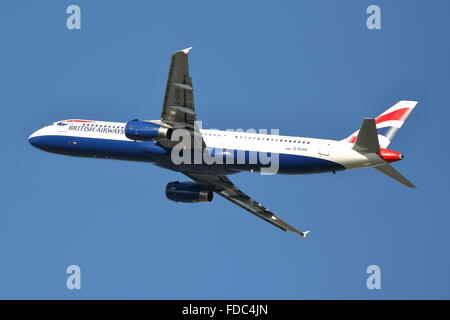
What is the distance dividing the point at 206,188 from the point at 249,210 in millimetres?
4427

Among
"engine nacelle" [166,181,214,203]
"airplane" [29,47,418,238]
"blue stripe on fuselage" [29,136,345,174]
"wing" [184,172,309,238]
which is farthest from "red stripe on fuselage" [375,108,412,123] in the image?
"engine nacelle" [166,181,214,203]

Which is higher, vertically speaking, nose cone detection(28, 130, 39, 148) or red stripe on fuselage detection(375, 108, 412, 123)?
nose cone detection(28, 130, 39, 148)

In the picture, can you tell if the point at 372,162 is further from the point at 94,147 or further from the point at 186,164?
the point at 94,147

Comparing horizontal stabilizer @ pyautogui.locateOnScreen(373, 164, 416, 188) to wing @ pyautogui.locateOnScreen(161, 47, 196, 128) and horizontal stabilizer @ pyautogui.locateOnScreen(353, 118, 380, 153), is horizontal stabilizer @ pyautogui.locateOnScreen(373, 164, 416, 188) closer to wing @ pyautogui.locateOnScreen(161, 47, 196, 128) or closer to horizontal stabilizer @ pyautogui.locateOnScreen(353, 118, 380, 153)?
horizontal stabilizer @ pyautogui.locateOnScreen(353, 118, 380, 153)

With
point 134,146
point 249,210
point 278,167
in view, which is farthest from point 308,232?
point 134,146

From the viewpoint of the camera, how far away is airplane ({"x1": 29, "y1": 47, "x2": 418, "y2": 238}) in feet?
174

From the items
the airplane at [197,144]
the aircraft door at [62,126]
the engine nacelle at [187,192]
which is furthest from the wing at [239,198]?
the aircraft door at [62,126]

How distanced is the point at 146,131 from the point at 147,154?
10.8 ft

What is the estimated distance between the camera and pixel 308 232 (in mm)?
65250

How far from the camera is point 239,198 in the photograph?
6531 cm

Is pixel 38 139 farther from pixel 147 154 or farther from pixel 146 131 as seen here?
pixel 146 131

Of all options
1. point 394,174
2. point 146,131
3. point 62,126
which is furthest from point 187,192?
point 394,174

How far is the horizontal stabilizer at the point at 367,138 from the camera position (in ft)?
169

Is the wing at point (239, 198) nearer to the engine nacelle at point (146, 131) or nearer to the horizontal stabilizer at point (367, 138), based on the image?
the engine nacelle at point (146, 131)
